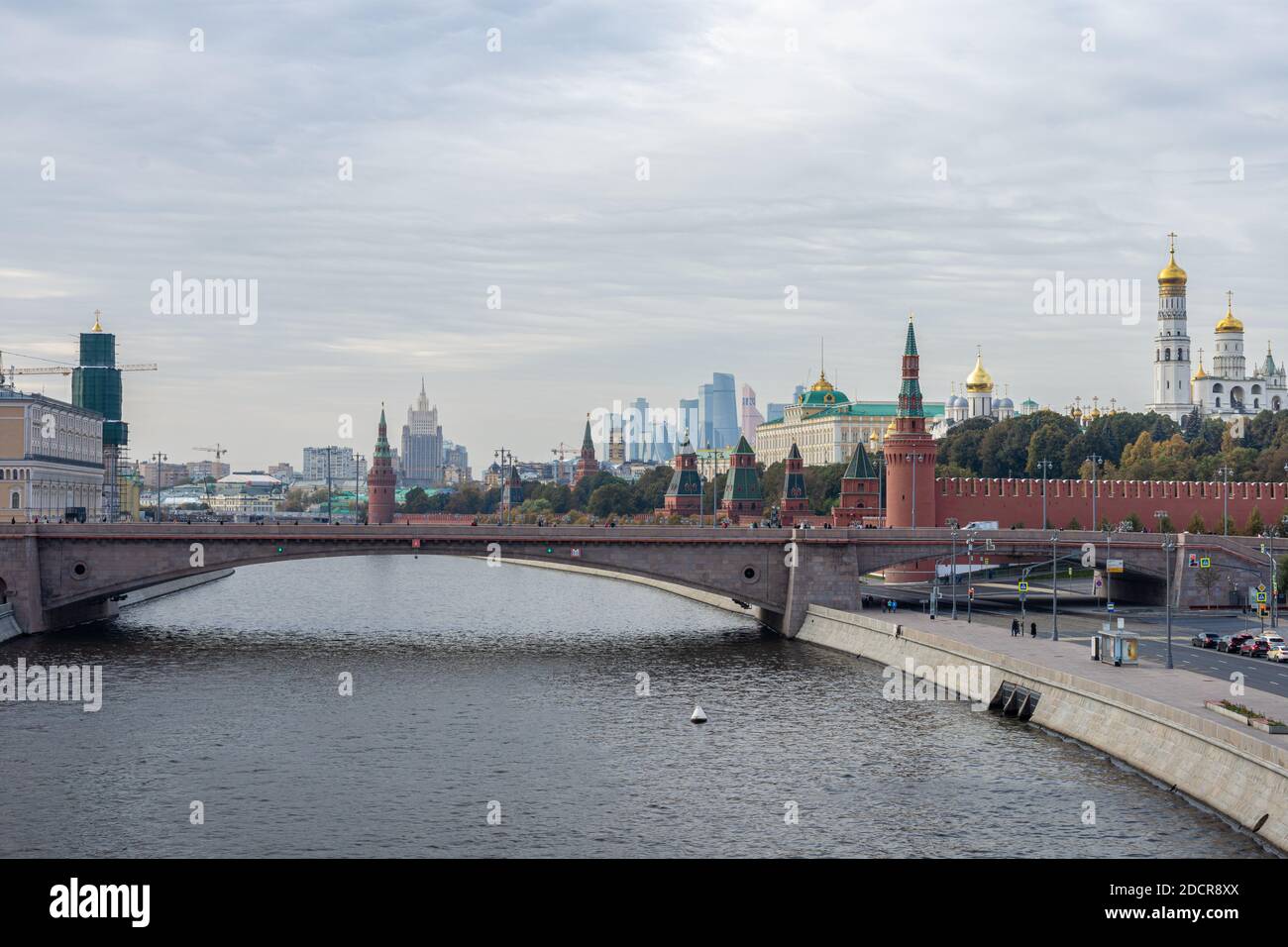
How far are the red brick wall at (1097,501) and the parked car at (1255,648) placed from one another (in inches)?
1883

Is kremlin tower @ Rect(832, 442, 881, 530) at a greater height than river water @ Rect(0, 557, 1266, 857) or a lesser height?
greater

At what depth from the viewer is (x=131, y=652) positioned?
68438 mm

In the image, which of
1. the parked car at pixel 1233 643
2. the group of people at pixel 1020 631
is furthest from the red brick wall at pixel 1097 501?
the parked car at pixel 1233 643

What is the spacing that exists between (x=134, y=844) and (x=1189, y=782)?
26.9 meters

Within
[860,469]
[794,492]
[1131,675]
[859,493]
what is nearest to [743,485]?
[794,492]

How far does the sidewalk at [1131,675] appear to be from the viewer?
41.9 metres

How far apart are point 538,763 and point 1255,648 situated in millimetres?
30163

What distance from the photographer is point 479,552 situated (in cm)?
8050

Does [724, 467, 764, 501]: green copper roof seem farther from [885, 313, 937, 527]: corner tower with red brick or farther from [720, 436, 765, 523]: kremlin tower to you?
[885, 313, 937, 527]: corner tower with red brick

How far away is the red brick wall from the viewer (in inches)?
4176

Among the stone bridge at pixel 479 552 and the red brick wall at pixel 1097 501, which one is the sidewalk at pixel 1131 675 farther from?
the red brick wall at pixel 1097 501

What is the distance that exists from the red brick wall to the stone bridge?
2426cm

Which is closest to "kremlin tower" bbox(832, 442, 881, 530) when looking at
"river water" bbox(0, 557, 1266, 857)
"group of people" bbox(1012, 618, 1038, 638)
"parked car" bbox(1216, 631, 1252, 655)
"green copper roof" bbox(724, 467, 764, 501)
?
"green copper roof" bbox(724, 467, 764, 501)
